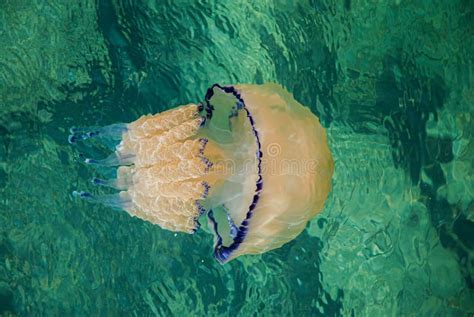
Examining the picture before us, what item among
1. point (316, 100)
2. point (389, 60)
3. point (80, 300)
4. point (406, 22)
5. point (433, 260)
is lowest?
point (80, 300)

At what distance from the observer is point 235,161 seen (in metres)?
1.97

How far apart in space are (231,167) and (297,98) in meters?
0.70

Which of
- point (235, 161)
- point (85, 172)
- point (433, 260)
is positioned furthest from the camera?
point (85, 172)

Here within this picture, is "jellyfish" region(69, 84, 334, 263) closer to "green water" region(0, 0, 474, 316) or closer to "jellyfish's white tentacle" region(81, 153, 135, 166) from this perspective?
"jellyfish's white tentacle" region(81, 153, 135, 166)

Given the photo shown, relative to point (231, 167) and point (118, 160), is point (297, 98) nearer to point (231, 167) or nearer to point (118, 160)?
point (231, 167)

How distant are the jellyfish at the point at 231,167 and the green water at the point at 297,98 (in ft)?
1.70

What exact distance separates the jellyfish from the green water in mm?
517

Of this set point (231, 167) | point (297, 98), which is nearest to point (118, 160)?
point (231, 167)

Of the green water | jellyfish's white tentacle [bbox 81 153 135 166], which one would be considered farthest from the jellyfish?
the green water

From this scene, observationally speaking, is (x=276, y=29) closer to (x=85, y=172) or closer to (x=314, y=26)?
(x=314, y=26)

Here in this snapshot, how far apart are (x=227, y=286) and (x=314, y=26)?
125 centimetres

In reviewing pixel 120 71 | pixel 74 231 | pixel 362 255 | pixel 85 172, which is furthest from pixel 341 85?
pixel 74 231

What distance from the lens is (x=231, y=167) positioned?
1970 millimetres

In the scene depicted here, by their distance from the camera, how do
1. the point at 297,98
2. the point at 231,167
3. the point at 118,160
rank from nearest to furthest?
the point at 231,167
the point at 118,160
the point at 297,98
